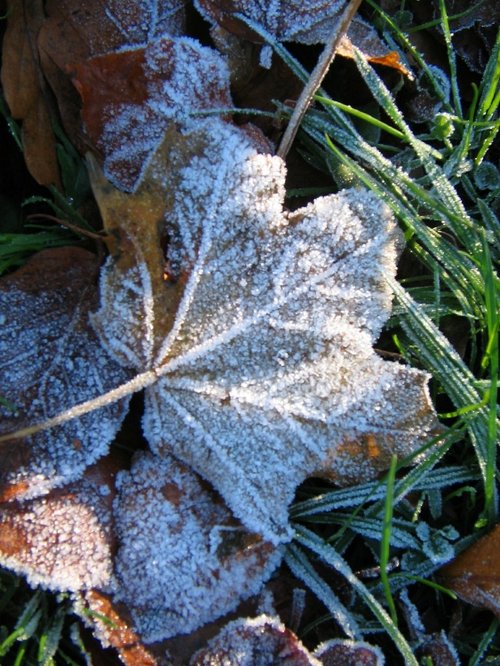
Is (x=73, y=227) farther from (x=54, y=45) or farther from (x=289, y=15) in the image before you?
(x=289, y=15)

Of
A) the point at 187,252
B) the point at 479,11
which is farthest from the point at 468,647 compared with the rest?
the point at 479,11

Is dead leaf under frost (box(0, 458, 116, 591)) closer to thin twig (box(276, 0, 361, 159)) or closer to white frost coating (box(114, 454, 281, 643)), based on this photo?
white frost coating (box(114, 454, 281, 643))

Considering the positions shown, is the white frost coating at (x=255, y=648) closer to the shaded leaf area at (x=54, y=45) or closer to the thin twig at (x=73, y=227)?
the thin twig at (x=73, y=227)

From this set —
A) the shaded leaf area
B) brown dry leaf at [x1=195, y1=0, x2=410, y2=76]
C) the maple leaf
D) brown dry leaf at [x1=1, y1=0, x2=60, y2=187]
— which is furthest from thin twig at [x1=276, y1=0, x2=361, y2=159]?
brown dry leaf at [x1=1, y1=0, x2=60, y2=187]

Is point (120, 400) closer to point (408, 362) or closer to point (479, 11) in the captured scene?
point (408, 362)

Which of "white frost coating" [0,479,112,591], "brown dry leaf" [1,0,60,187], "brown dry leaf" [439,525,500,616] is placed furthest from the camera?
"brown dry leaf" [1,0,60,187]

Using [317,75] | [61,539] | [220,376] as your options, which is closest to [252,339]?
[220,376]
